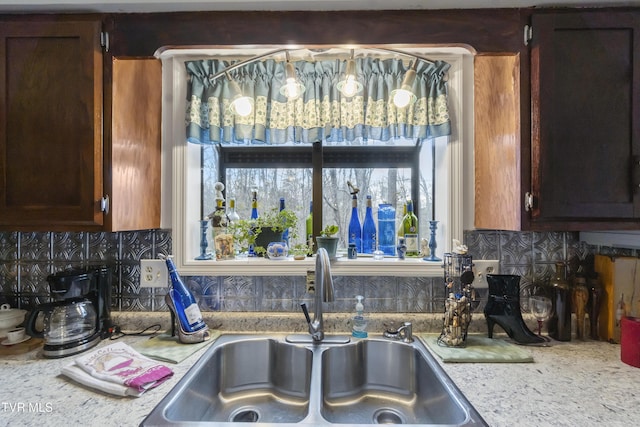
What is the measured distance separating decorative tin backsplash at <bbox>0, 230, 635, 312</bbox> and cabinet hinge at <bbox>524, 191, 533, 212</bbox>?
0.34 m

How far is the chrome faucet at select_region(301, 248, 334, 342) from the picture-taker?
112 cm

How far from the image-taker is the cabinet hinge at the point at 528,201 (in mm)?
1075

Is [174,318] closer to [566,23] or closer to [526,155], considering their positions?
[526,155]

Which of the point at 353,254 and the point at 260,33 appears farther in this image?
the point at 353,254

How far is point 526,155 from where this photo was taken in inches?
42.6

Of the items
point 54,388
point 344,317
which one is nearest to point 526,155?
point 344,317

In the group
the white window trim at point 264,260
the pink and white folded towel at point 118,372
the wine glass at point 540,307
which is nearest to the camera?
the pink and white folded towel at point 118,372

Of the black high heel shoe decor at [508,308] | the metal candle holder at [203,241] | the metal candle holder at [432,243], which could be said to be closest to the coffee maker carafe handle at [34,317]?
the metal candle holder at [203,241]

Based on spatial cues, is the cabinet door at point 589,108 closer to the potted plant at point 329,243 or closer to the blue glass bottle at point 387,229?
the blue glass bottle at point 387,229

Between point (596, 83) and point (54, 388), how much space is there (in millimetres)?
1977

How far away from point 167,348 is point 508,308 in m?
1.35

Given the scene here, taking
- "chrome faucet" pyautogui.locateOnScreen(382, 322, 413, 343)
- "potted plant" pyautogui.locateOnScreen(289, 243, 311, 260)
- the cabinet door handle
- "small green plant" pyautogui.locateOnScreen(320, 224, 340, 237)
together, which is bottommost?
"chrome faucet" pyautogui.locateOnScreen(382, 322, 413, 343)

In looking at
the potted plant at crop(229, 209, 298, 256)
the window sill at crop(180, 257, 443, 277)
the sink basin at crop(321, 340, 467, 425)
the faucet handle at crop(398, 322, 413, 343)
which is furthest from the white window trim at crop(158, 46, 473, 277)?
the sink basin at crop(321, 340, 467, 425)

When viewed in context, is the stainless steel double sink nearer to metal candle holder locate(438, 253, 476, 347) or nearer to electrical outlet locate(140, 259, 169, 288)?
metal candle holder locate(438, 253, 476, 347)
